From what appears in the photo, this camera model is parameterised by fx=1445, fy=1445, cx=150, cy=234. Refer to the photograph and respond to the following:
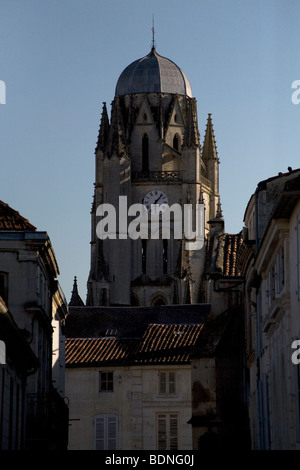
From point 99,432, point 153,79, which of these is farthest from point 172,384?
point 153,79

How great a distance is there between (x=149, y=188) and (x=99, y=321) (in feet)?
114

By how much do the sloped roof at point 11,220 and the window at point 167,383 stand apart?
25782 mm

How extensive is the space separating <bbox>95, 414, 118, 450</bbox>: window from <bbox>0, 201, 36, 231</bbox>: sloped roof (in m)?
26.0

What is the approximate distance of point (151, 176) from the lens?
129375 millimetres

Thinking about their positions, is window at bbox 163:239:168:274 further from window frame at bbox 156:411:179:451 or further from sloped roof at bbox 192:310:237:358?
sloped roof at bbox 192:310:237:358

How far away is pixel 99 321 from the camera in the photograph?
95250 millimetres

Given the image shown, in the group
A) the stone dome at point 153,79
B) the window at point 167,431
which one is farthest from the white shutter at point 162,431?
the stone dome at point 153,79

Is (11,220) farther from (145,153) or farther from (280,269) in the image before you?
(145,153)

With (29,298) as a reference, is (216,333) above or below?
above

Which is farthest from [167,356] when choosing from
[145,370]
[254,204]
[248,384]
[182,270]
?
[182,270]

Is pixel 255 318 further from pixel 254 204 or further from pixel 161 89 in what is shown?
pixel 161 89

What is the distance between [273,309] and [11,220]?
647 inches

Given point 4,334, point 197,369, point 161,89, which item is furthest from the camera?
point 161,89

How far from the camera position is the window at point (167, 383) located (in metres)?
72.4
